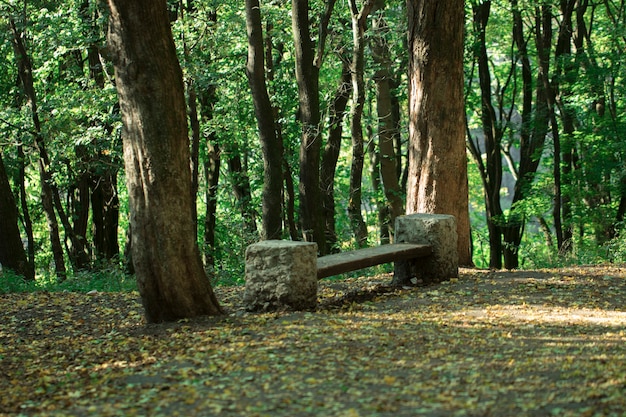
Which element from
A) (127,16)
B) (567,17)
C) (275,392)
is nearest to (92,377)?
(275,392)

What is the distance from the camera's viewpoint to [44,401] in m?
5.36

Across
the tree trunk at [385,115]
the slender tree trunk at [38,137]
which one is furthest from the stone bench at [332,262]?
the slender tree trunk at [38,137]

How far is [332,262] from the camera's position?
8.36 meters

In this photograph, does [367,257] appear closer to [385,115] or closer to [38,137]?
[385,115]

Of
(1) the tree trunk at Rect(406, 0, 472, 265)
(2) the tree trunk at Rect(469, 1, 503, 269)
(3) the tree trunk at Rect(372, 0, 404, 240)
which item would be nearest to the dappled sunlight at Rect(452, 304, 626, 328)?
(1) the tree trunk at Rect(406, 0, 472, 265)

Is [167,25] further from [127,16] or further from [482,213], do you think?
[482,213]

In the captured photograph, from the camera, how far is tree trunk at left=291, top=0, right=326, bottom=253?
1388 cm

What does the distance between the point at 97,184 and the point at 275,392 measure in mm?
14563

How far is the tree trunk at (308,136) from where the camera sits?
546 inches

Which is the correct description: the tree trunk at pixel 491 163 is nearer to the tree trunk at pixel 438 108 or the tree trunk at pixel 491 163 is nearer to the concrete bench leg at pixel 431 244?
the tree trunk at pixel 438 108

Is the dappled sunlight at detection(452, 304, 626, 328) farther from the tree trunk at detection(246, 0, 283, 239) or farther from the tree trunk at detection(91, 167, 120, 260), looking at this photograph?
the tree trunk at detection(91, 167, 120, 260)

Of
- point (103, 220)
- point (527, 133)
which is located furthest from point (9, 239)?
point (527, 133)

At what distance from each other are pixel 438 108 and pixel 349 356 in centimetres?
507

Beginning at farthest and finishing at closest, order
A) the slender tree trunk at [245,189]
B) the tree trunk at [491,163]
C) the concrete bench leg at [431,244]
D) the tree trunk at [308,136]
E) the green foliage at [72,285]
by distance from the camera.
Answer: the tree trunk at [491,163], the slender tree trunk at [245,189], the tree trunk at [308,136], the green foliage at [72,285], the concrete bench leg at [431,244]
